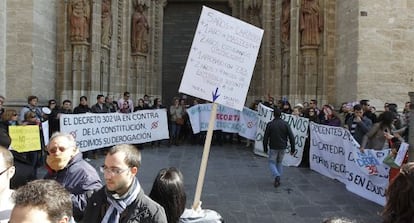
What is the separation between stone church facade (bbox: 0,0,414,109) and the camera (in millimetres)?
10703

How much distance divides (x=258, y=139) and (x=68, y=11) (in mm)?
6825

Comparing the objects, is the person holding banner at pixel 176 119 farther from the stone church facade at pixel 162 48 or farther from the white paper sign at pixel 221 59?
the white paper sign at pixel 221 59

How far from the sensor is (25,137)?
7.39 metres

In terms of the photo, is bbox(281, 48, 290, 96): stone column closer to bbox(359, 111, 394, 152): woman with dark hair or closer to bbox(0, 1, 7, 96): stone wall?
bbox(359, 111, 394, 152): woman with dark hair

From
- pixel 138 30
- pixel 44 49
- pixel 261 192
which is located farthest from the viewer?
pixel 138 30

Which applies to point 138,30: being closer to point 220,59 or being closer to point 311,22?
point 311,22

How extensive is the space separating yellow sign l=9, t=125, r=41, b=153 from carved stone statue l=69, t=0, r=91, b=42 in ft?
18.8

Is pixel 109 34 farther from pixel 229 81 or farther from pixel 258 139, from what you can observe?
→ pixel 229 81

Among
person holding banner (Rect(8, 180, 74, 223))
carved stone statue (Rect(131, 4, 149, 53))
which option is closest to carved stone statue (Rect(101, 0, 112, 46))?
carved stone statue (Rect(131, 4, 149, 53))

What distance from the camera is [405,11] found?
10.7 m

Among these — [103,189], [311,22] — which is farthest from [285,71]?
[103,189]

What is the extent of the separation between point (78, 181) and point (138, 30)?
13.6 m

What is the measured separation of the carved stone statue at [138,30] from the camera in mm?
16047

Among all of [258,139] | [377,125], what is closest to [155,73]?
[258,139]
